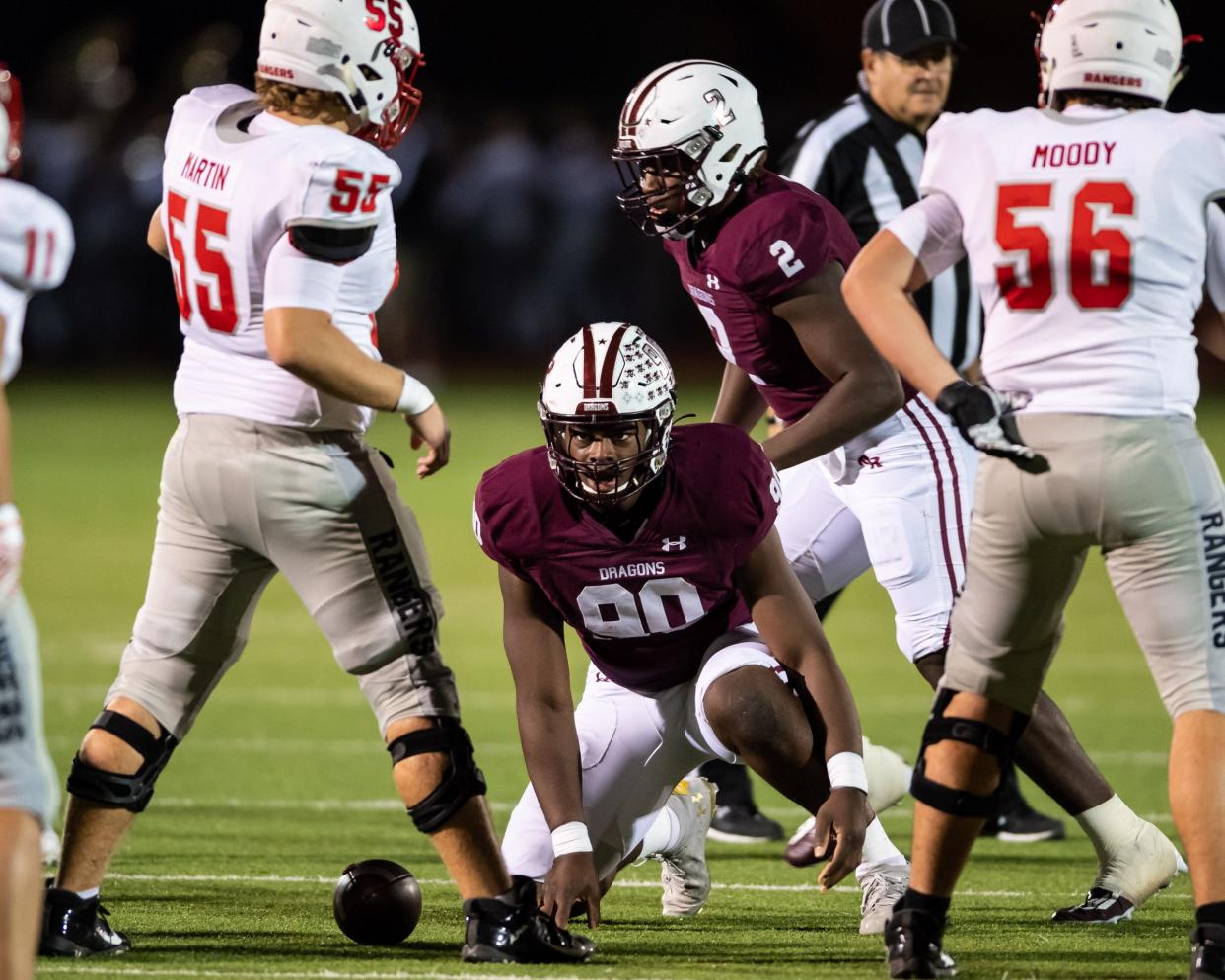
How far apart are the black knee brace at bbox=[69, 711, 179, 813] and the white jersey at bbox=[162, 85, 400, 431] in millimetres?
637

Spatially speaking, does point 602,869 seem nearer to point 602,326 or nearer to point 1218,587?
point 602,326

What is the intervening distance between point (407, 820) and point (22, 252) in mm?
3125

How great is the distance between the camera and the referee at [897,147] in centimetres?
623

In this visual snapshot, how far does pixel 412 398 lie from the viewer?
13.0ft

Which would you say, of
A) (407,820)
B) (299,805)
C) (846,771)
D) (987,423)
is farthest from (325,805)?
(987,423)

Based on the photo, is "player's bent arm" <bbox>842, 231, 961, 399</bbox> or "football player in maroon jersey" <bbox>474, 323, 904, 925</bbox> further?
"football player in maroon jersey" <bbox>474, 323, 904, 925</bbox>

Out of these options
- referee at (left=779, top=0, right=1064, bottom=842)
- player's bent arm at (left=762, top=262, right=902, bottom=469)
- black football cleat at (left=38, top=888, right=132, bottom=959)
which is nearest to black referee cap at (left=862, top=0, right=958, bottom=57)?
referee at (left=779, top=0, right=1064, bottom=842)

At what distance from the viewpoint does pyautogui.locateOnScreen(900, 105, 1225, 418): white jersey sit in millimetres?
3670

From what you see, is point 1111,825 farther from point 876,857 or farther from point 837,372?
point 837,372

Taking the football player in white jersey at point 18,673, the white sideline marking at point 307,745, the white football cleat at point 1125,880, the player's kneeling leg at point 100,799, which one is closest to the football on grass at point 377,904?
the player's kneeling leg at point 100,799

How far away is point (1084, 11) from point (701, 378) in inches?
578

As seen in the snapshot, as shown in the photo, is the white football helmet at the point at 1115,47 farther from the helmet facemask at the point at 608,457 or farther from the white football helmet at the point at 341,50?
the white football helmet at the point at 341,50

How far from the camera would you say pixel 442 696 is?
405 centimetres

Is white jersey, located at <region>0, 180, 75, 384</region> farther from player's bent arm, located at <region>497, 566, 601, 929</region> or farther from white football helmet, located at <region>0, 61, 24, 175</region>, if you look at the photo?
player's bent arm, located at <region>497, 566, 601, 929</region>
